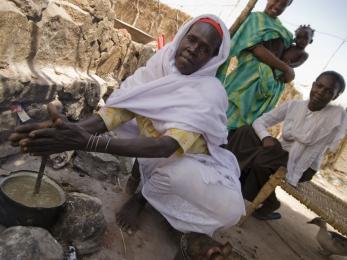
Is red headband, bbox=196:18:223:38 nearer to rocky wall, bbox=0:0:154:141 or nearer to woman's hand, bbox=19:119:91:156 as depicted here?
woman's hand, bbox=19:119:91:156

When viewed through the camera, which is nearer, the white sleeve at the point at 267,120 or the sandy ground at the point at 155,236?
the sandy ground at the point at 155,236

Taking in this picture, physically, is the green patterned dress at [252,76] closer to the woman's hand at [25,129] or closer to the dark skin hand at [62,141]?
the dark skin hand at [62,141]

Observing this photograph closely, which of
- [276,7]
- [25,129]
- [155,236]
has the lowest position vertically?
[155,236]

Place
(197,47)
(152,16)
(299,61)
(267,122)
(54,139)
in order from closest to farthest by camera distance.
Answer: (54,139) → (197,47) → (267,122) → (299,61) → (152,16)

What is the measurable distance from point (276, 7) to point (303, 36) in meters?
0.53

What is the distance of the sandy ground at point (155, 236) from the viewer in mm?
2170

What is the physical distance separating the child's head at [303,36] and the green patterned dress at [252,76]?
0.10 meters

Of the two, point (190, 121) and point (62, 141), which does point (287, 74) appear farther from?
point (62, 141)

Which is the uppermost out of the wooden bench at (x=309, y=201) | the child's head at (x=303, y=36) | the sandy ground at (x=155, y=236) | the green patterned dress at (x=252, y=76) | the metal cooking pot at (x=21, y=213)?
the child's head at (x=303, y=36)

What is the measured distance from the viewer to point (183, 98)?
205 cm

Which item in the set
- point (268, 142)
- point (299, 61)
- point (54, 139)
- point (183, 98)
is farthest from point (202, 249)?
point (299, 61)

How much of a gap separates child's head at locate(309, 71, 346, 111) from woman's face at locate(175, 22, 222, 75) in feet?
4.68

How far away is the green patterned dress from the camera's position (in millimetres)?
3070

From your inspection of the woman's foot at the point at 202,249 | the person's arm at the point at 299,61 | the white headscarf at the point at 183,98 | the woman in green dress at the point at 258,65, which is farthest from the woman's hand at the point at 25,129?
the person's arm at the point at 299,61
